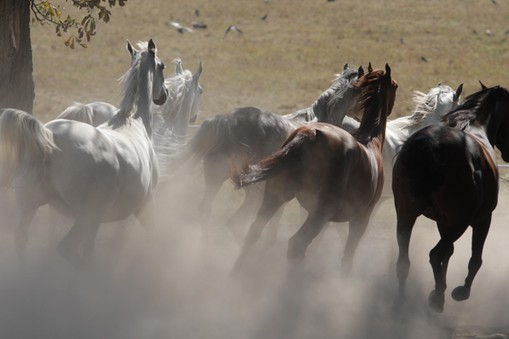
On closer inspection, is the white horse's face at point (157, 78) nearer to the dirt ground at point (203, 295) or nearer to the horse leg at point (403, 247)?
the dirt ground at point (203, 295)

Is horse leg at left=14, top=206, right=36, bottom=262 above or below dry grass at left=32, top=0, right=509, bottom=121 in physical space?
above

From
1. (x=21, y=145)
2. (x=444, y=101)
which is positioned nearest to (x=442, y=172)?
(x=21, y=145)

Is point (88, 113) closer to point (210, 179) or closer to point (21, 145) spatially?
point (210, 179)

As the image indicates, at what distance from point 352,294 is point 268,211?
1095 mm

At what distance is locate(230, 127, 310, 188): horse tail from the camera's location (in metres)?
7.89

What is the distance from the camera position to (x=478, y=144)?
8.12 meters

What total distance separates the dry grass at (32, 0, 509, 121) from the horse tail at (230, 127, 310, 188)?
1972cm

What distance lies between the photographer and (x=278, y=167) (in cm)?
790

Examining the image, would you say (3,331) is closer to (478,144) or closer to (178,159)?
(178,159)

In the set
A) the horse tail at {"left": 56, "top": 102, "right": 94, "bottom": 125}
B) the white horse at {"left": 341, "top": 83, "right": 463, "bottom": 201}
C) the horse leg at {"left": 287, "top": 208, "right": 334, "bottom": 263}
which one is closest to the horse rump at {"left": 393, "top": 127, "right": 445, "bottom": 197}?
the horse leg at {"left": 287, "top": 208, "right": 334, "bottom": 263}

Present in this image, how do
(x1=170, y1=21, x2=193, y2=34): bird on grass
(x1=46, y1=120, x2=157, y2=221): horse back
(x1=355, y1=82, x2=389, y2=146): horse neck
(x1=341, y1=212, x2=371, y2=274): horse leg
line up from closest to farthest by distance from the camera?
(x1=46, y1=120, x2=157, y2=221): horse back → (x1=341, y1=212, x2=371, y2=274): horse leg → (x1=355, y1=82, x2=389, y2=146): horse neck → (x1=170, y1=21, x2=193, y2=34): bird on grass

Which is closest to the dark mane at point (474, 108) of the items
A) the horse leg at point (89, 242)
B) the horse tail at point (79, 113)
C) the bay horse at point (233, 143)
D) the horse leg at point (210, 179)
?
the bay horse at point (233, 143)

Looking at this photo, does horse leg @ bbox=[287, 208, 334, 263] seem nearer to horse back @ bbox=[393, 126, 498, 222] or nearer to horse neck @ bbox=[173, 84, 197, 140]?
horse back @ bbox=[393, 126, 498, 222]

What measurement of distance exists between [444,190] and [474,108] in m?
1.41
